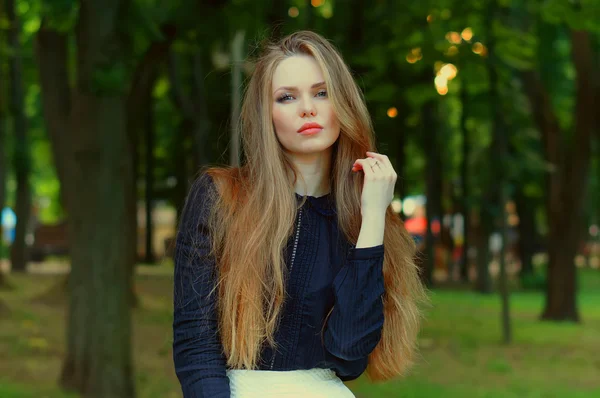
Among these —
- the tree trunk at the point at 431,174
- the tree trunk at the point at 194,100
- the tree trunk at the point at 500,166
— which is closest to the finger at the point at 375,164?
the tree trunk at the point at 500,166

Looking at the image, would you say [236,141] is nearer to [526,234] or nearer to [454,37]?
[454,37]

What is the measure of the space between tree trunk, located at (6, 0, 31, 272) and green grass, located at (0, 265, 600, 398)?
4.56 meters

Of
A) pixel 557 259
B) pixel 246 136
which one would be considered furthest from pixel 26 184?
pixel 246 136

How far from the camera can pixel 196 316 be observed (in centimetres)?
254

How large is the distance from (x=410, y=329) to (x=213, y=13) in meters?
8.06

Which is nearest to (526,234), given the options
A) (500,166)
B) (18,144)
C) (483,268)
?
(483,268)

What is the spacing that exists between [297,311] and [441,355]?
41.1 ft

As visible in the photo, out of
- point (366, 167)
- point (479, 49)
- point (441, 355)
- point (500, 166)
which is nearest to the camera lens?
point (366, 167)

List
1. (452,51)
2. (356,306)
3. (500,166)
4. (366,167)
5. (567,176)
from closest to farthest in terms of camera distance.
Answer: (356,306), (366,167), (452,51), (500,166), (567,176)

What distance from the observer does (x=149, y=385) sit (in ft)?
37.9

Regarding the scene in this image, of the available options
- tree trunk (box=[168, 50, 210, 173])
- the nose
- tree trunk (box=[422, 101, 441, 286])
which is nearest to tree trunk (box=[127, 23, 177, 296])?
tree trunk (box=[168, 50, 210, 173])

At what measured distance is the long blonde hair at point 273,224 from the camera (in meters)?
2.53

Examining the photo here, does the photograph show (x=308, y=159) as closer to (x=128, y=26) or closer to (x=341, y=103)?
(x=341, y=103)

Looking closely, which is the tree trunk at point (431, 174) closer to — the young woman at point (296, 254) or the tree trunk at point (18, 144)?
the tree trunk at point (18, 144)
